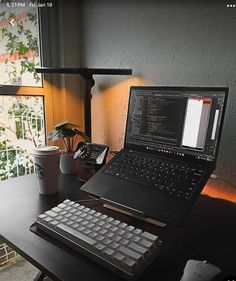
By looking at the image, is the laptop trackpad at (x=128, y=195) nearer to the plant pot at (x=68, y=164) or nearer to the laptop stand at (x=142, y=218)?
the laptop stand at (x=142, y=218)

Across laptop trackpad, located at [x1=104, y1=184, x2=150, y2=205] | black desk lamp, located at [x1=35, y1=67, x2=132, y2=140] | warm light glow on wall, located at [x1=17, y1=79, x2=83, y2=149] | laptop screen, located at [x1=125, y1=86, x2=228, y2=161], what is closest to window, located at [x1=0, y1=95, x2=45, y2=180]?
warm light glow on wall, located at [x1=17, y1=79, x2=83, y2=149]

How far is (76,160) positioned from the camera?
106 centimetres

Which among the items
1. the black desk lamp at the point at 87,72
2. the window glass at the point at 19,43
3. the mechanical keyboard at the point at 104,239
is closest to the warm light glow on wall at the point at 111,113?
the black desk lamp at the point at 87,72

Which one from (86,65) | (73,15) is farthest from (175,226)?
(73,15)

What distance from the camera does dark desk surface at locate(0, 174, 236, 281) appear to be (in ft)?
1.64

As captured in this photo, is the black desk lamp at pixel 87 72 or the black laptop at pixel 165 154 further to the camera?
Answer: the black desk lamp at pixel 87 72

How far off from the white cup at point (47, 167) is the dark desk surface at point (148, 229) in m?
0.03

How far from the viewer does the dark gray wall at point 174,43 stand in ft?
2.82

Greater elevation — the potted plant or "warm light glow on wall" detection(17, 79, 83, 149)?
"warm light glow on wall" detection(17, 79, 83, 149)

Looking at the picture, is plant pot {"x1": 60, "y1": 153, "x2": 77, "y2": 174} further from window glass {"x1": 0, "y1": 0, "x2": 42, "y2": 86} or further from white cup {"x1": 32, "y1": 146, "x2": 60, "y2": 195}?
window glass {"x1": 0, "y1": 0, "x2": 42, "y2": 86}

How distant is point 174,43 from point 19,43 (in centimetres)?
78

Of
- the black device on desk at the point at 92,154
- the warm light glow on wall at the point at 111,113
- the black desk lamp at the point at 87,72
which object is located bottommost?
the black device on desk at the point at 92,154

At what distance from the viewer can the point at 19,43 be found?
1.27 meters

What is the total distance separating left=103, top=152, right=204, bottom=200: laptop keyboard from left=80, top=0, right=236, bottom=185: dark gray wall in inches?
9.5
